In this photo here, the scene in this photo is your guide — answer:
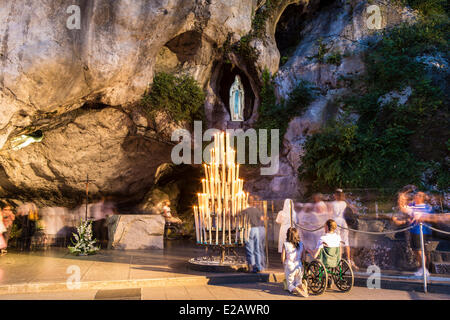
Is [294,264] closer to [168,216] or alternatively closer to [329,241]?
[329,241]

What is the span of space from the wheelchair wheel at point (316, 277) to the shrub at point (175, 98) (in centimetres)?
757

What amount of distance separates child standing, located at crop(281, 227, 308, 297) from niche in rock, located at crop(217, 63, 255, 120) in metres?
7.87

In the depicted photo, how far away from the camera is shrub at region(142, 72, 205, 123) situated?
11.2m

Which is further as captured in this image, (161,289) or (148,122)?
(148,122)

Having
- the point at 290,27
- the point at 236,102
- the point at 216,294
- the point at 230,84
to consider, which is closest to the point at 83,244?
the point at 216,294

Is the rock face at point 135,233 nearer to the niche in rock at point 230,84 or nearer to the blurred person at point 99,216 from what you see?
the blurred person at point 99,216

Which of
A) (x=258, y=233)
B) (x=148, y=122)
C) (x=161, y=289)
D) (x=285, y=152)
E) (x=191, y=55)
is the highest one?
(x=191, y=55)

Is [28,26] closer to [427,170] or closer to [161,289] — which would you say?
[161,289]

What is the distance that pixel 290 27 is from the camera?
1527 centimetres

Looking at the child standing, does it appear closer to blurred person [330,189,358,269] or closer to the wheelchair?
the wheelchair

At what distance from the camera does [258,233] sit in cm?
670
